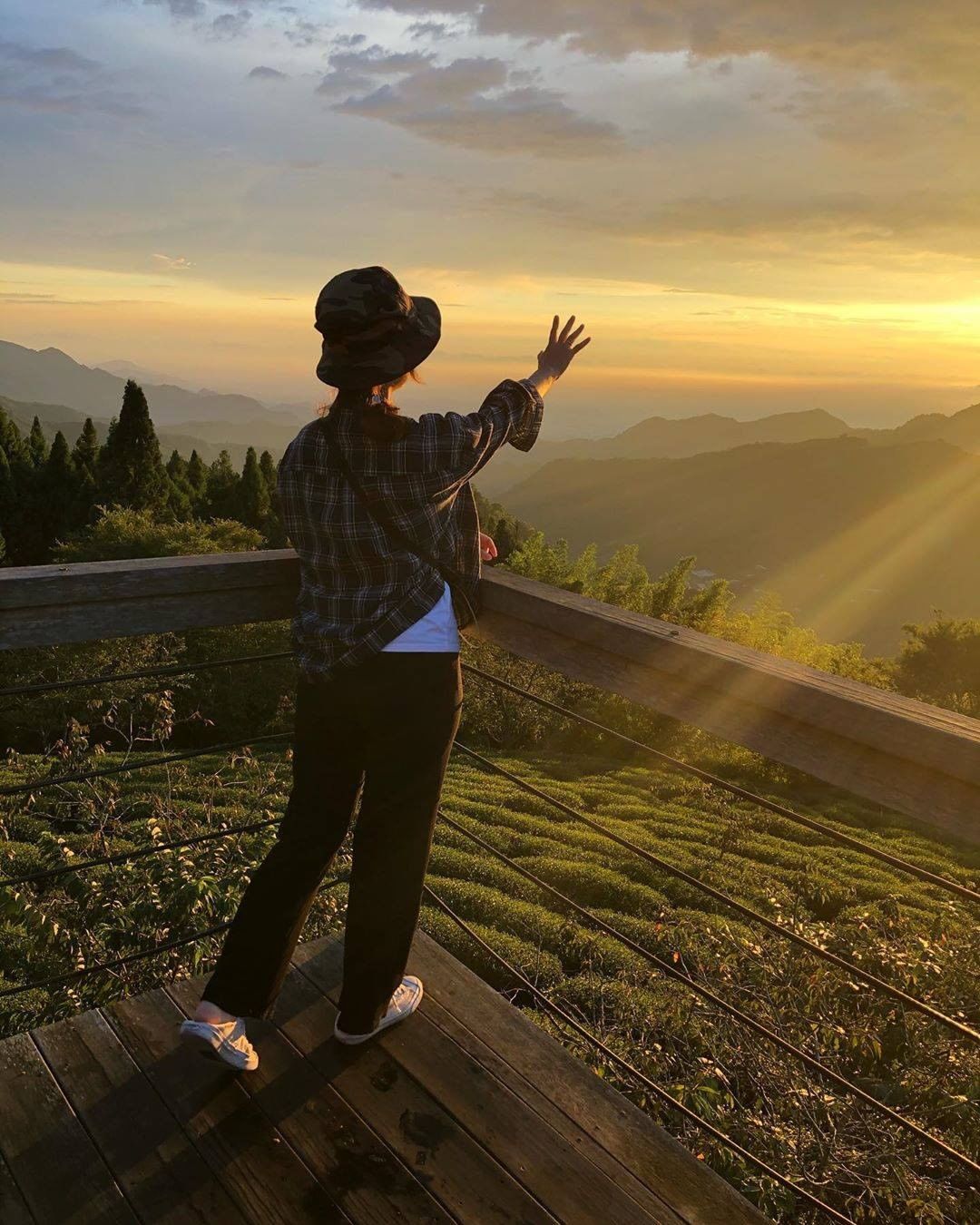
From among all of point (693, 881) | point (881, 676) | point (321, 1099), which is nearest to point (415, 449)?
point (693, 881)

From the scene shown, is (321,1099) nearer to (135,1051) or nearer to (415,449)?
(135,1051)

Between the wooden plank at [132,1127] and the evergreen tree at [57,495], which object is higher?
the wooden plank at [132,1127]

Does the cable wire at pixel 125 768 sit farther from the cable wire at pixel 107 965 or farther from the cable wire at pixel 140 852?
the cable wire at pixel 107 965

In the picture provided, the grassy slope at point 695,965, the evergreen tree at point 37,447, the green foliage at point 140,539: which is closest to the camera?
the grassy slope at point 695,965

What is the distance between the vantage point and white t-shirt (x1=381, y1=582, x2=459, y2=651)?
5.68 feet

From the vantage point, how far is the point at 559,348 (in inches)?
80.2

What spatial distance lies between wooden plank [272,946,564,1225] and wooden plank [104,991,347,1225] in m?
0.18

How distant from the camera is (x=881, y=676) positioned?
36.6m

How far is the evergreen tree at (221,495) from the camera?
46.9 m

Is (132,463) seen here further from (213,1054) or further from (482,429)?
(482,429)

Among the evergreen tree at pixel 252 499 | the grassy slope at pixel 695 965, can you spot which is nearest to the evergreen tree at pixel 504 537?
the evergreen tree at pixel 252 499

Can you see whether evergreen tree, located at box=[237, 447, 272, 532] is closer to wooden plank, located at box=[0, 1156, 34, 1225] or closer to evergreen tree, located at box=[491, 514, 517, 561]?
evergreen tree, located at box=[491, 514, 517, 561]

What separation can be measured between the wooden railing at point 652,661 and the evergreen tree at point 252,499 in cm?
4549

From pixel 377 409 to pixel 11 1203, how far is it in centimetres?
159
